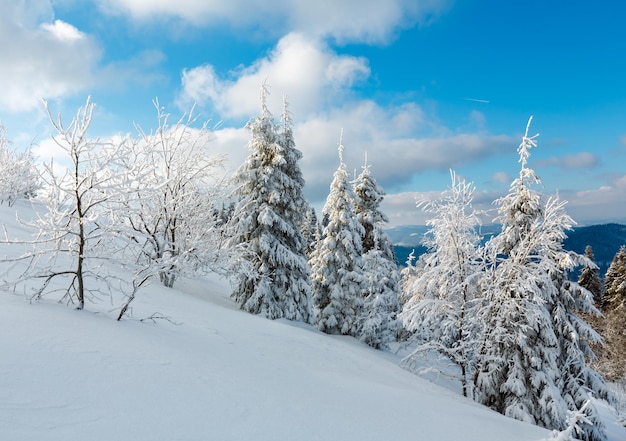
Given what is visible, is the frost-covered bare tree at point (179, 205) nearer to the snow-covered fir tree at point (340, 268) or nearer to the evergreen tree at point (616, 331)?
the snow-covered fir tree at point (340, 268)

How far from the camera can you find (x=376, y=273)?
20.4 metres

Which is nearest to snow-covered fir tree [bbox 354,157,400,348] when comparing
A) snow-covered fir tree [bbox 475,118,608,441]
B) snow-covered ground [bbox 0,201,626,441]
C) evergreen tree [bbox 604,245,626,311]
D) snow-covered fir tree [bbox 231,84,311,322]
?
snow-covered fir tree [bbox 231,84,311,322]

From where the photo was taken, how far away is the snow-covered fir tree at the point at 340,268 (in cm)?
2072

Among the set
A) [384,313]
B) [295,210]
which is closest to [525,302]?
[384,313]

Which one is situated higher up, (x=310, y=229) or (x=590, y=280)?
(x=310, y=229)

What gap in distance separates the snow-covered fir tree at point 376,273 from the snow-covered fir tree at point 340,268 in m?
0.56

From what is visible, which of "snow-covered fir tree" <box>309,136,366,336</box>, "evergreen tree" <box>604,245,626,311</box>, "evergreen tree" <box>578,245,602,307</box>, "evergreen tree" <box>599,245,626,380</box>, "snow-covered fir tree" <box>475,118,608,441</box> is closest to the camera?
"snow-covered fir tree" <box>475,118,608,441</box>

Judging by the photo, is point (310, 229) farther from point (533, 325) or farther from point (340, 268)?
point (533, 325)

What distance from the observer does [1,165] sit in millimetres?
22375

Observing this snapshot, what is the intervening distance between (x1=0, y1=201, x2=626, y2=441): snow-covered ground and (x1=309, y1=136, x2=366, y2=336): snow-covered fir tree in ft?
41.7

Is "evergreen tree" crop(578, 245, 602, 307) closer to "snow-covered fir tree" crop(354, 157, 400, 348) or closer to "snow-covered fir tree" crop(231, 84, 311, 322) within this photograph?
"snow-covered fir tree" crop(354, 157, 400, 348)

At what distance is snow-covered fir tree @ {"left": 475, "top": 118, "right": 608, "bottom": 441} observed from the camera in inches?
483

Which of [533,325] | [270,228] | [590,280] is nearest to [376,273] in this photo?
[270,228]

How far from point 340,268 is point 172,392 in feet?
55.4
